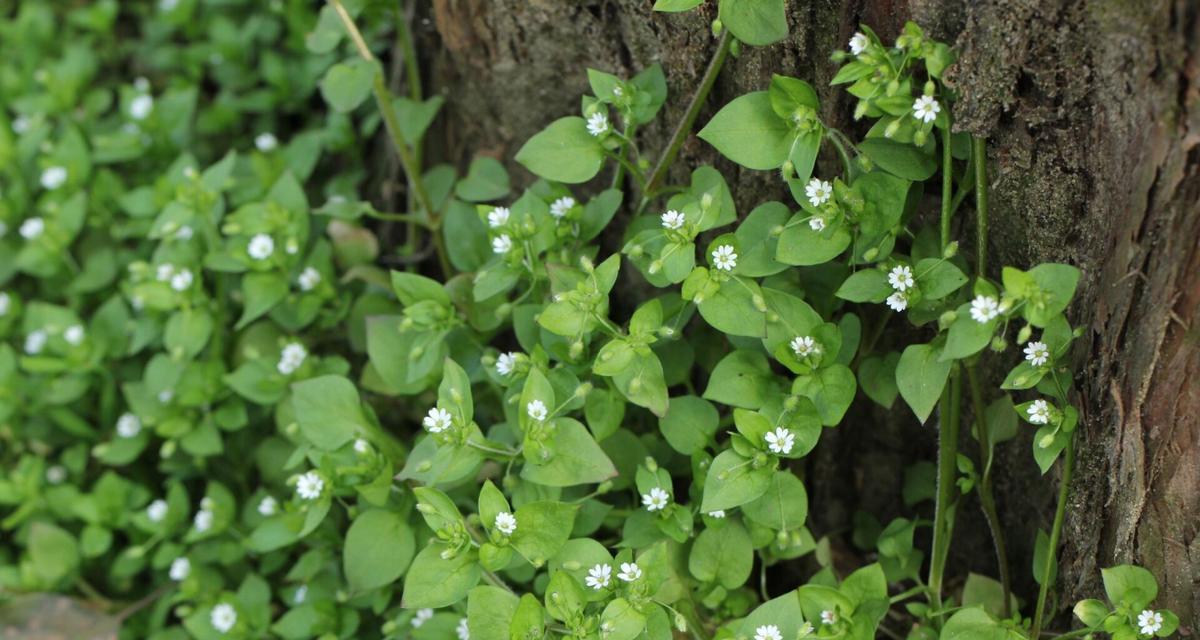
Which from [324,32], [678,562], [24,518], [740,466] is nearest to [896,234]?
[740,466]

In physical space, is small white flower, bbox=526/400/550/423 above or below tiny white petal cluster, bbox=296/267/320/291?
above

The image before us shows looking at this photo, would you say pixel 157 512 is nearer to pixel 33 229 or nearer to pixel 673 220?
pixel 33 229

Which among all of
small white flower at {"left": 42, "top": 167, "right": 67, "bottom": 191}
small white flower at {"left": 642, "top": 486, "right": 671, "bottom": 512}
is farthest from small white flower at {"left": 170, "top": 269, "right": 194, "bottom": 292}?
small white flower at {"left": 642, "top": 486, "right": 671, "bottom": 512}

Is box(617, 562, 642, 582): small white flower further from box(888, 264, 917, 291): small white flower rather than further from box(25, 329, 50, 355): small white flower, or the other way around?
box(25, 329, 50, 355): small white flower

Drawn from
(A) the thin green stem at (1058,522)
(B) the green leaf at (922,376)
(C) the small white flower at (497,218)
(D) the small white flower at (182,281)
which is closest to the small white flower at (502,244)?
(C) the small white flower at (497,218)

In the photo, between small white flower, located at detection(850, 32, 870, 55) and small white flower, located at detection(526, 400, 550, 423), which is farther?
small white flower, located at detection(526, 400, 550, 423)

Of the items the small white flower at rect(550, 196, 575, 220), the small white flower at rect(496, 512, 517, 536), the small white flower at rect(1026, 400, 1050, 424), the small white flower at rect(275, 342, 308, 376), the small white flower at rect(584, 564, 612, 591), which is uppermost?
the small white flower at rect(1026, 400, 1050, 424)

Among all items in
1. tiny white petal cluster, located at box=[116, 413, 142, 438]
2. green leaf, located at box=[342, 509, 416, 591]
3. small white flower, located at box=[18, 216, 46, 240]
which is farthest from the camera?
small white flower, located at box=[18, 216, 46, 240]
